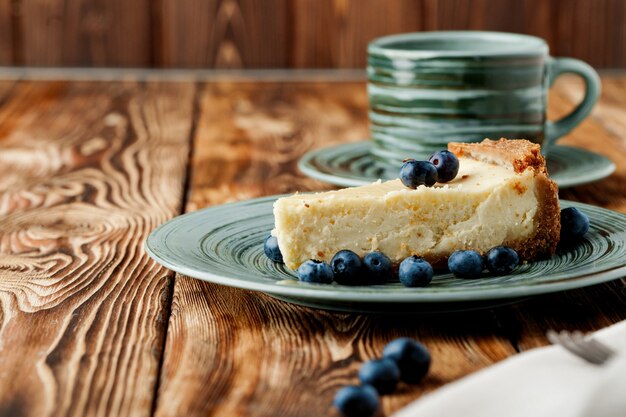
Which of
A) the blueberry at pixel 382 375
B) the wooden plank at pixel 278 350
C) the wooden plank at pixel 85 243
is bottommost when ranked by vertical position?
the wooden plank at pixel 85 243

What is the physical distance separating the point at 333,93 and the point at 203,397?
202 centimetres

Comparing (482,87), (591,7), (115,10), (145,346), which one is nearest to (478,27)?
(591,7)

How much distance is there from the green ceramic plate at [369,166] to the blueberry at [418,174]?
34 centimetres

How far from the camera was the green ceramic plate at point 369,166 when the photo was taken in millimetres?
1591

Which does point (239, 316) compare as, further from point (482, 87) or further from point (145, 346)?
point (482, 87)

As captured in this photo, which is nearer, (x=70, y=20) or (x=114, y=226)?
(x=114, y=226)

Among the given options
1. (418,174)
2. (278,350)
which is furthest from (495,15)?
(278,350)

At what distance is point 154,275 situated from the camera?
1273mm

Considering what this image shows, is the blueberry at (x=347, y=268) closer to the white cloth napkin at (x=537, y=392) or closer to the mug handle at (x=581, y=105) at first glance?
the white cloth napkin at (x=537, y=392)

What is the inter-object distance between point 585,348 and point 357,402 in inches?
7.7

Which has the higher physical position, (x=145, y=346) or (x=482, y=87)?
(x=482, y=87)

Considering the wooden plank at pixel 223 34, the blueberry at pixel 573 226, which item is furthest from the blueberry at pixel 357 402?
the wooden plank at pixel 223 34

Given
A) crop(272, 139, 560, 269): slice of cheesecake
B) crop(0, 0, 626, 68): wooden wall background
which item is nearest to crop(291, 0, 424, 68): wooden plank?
crop(0, 0, 626, 68): wooden wall background

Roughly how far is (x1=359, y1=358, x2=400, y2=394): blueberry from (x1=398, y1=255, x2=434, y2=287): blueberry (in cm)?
22
